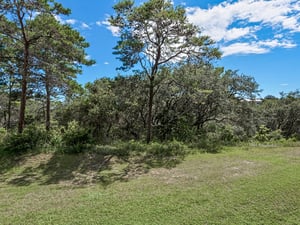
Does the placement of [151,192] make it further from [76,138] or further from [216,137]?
[216,137]

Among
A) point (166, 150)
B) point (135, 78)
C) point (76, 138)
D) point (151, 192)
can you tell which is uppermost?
point (135, 78)

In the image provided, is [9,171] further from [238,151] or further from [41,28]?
[238,151]

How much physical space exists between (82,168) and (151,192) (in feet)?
8.84

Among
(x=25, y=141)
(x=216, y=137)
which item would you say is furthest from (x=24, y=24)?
(x=216, y=137)

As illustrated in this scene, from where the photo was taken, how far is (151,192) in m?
4.14

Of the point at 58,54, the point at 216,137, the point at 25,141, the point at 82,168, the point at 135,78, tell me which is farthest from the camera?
the point at 216,137

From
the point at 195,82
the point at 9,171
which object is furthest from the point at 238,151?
the point at 9,171

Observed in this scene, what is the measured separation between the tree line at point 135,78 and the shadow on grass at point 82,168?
1385mm

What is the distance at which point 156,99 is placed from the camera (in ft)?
37.8

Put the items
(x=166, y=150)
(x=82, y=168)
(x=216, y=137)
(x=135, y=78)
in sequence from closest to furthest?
(x=82, y=168) → (x=166, y=150) → (x=135, y=78) → (x=216, y=137)

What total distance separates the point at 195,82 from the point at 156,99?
9.64 feet

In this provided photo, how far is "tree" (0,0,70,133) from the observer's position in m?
7.18

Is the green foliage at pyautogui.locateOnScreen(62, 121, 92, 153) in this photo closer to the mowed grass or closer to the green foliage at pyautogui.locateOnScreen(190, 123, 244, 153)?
the mowed grass

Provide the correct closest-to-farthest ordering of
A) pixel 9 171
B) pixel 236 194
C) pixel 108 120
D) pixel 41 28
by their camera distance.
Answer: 1. pixel 236 194
2. pixel 9 171
3. pixel 41 28
4. pixel 108 120
